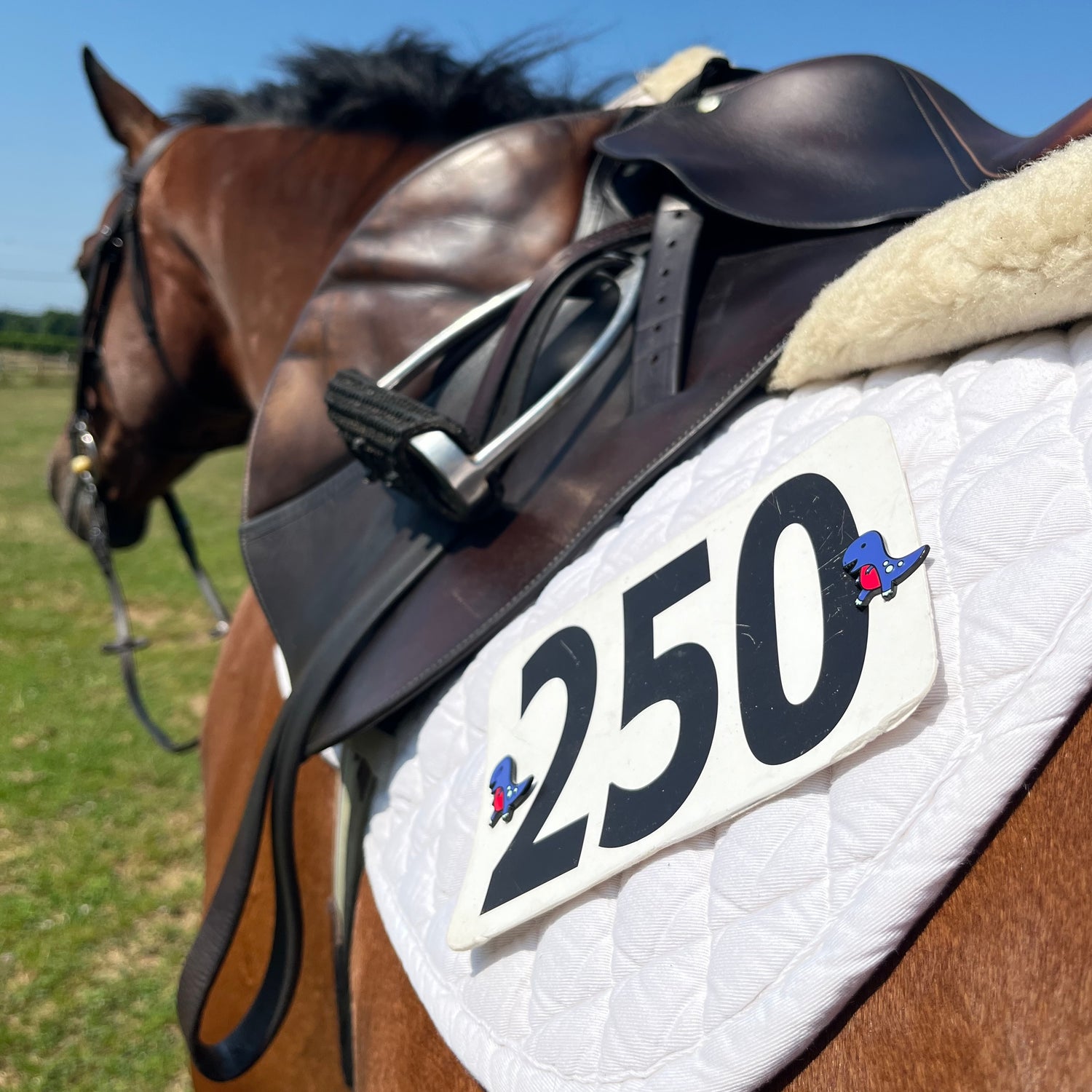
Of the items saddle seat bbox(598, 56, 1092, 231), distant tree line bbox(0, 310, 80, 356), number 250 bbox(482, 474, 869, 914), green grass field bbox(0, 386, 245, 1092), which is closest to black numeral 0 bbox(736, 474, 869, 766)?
number 250 bbox(482, 474, 869, 914)

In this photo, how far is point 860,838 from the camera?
0.46 metres

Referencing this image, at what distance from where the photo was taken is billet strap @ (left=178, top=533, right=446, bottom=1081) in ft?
2.86

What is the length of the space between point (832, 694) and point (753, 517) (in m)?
0.15

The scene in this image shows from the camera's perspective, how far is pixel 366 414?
0.85m

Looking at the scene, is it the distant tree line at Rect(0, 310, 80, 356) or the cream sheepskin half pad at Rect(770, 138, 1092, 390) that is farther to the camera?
the distant tree line at Rect(0, 310, 80, 356)

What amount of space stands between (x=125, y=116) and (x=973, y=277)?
1.68 meters

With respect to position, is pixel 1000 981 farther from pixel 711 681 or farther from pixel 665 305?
pixel 665 305

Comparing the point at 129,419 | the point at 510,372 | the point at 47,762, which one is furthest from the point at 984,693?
the point at 47,762

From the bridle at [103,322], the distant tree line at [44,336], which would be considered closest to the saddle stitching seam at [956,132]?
the bridle at [103,322]

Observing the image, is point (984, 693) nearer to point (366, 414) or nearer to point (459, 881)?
point (459, 881)

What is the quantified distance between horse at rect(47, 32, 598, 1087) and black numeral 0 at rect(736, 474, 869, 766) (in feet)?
2.86

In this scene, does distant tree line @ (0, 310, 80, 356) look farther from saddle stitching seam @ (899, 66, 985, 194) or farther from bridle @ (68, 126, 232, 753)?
saddle stitching seam @ (899, 66, 985, 194)

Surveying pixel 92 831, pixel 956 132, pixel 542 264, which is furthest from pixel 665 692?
pixel 92 831

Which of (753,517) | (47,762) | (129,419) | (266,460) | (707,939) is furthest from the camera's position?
(47,762)
